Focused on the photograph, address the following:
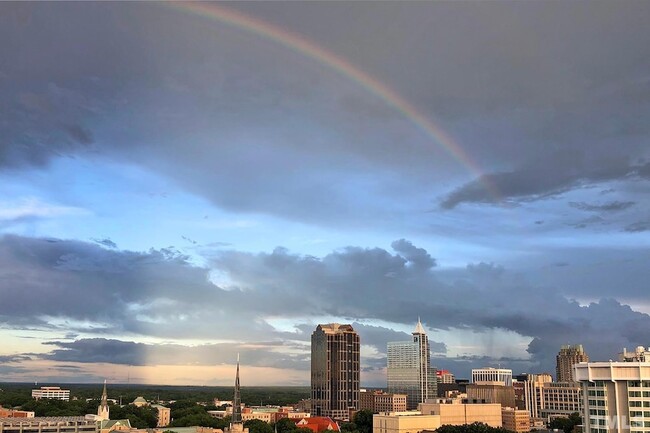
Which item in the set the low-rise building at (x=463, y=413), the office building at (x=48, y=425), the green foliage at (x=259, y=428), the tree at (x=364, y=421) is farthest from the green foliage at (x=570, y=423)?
the office building at (x=48, y=425)

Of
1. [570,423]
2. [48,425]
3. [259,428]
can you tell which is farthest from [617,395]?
[48,425]

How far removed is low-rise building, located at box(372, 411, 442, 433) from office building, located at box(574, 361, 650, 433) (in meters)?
87.0

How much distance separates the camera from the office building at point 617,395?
68875 mm

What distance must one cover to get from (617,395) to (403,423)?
9263 centimetres

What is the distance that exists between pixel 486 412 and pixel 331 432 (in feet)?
222

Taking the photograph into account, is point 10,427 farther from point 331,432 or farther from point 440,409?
point 440,409

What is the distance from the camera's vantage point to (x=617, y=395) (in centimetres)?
7069

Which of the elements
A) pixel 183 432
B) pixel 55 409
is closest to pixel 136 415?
pixel 55 409

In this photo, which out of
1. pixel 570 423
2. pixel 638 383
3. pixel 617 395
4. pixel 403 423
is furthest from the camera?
pixel 570 423

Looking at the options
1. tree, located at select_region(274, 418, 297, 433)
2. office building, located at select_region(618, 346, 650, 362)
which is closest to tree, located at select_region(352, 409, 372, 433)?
tree, located at select_region(274, 418, 297, 433)

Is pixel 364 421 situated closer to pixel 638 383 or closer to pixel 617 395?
pixel 617 395

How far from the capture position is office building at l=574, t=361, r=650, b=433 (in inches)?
2712

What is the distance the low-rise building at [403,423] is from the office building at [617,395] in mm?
86972

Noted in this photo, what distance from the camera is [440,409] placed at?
182 m
